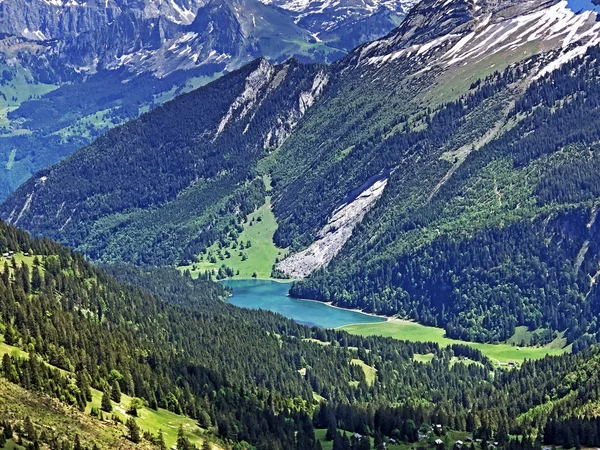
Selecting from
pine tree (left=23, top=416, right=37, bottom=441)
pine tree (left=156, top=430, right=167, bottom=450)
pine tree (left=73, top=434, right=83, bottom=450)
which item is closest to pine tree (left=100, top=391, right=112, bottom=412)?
pine tree (left=156, top=430, right=167, bottom=450)

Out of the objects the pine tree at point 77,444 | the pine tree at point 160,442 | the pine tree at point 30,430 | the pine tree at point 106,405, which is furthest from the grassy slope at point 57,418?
the pine tree at point 106,405

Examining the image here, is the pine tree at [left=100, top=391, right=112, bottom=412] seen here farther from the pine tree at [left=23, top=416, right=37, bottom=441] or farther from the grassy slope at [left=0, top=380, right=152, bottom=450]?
the pine tree at [left=23, top=416, right=37, bottom=441]

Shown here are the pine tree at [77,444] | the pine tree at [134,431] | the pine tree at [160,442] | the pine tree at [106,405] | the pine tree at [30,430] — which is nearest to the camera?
the pine tree at [30,430]

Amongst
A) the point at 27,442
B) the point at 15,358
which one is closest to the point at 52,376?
the point at 15,358

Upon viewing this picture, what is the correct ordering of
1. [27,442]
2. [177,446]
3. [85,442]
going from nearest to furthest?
Result: [27,442] → [85,442] → [177,446]

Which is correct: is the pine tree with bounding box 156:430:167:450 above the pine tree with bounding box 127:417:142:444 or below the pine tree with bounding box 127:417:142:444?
below

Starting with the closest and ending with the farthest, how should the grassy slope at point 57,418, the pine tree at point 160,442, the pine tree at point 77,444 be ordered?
the pine tree at point 77,444 → the grassy slope at point 57,418 → the pine tree at point 160,442

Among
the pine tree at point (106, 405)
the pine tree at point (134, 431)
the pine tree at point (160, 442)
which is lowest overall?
the pine tree at point (160, 442)

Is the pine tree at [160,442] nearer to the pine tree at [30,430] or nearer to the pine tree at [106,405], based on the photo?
the pine tree at [106,405]

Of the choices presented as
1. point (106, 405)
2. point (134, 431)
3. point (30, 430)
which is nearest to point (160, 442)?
point (134, 431)

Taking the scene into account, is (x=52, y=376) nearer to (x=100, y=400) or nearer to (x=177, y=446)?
(x=100, y=400)

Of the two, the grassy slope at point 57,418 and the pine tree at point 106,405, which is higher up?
the grassy slope at point 57,418
